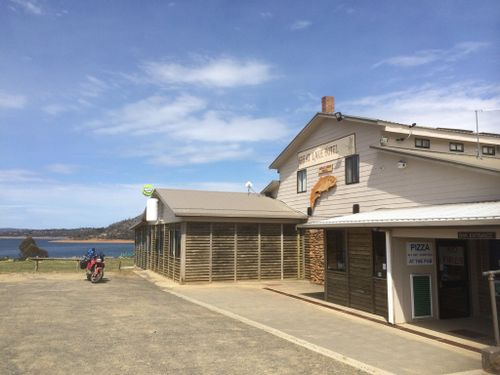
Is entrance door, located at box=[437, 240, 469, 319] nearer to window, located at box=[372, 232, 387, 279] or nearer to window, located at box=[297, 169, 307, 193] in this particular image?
window, located at box=[372, 232, 387, 279]

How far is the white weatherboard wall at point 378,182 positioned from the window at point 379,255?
2167mm

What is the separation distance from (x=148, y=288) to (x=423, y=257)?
10592mm

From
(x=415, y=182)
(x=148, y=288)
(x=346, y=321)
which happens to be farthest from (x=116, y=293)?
(x=415, y=182)

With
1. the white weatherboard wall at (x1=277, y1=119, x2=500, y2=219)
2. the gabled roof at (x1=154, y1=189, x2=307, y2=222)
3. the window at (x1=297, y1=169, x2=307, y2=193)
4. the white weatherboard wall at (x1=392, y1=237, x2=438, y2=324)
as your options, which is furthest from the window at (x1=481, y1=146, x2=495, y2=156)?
the white weatherboard wall at (x1=392, y1=237, x2=438, y2=324)

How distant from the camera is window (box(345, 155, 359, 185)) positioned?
16962 mm

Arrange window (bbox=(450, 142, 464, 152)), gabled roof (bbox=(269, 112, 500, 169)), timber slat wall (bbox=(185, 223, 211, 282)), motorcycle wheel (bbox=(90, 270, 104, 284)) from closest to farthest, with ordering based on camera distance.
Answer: gabled roof (bbox=(269, 112, 500, 169))
window (bbox=(450, 142, 464, 152))
motorcycle wheel (bbox=(90, 270, 104, 284))
timber slat wall (bbox=(185, 223, 211, 282))

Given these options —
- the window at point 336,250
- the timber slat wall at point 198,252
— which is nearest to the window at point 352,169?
the window at point 336,250

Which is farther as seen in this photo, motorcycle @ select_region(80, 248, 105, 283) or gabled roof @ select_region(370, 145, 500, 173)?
motorcycle @ select_region(80, 248, 105, 283)

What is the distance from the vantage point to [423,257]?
11492 millimetres

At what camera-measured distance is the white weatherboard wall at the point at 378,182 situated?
11.9 meters

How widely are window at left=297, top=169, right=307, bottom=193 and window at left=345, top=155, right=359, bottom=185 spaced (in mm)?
3408

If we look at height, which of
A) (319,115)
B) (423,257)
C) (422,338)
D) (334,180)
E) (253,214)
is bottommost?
(422,338)

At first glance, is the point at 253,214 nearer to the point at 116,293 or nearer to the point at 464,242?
the point at 116,293

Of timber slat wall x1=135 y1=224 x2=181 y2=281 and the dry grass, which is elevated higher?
timber slat wall x1=135 y1=224 x2=181 y2=281
